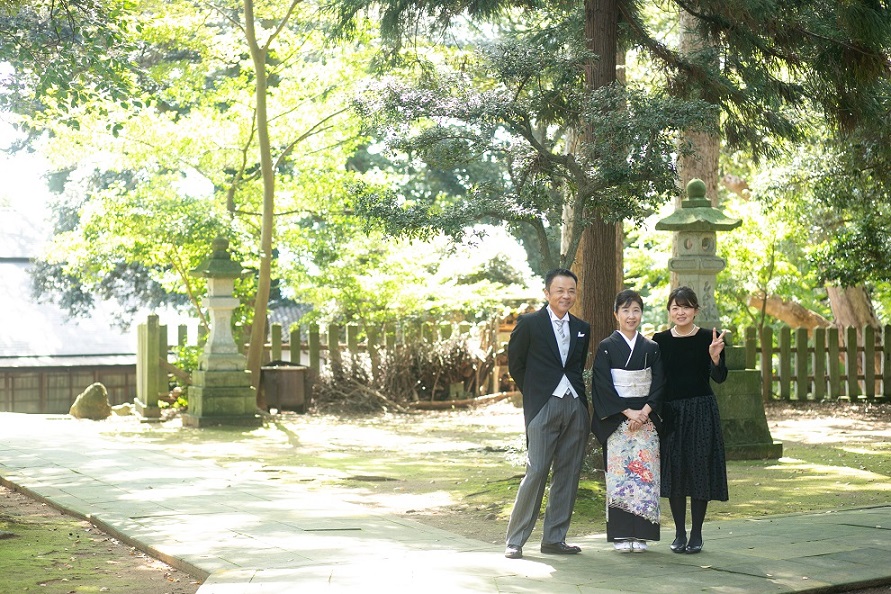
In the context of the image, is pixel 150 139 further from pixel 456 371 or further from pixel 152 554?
pixel 152 554

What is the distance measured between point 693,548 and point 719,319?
5.63 meters

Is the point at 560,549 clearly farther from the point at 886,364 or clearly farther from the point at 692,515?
the point at 886,364

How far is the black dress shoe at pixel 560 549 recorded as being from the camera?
20.0 ft

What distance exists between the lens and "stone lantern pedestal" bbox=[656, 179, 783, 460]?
11406 millimetres

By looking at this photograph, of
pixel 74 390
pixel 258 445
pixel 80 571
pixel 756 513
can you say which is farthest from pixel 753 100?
pixel 74 390

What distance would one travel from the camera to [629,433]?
6.13 metres

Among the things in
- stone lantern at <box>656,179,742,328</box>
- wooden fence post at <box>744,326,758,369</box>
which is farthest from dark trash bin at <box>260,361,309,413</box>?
stone lantern at <box>656,179,742,328</box>

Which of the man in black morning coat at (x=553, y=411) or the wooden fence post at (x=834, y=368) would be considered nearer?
the man in black morning coat at (x=553, y=411)

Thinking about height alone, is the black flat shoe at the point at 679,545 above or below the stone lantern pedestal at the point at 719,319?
below

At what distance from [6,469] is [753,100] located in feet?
25.3

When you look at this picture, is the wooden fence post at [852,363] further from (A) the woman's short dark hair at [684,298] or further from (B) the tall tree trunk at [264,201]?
(A) the woman's short dark hair at [684,298]

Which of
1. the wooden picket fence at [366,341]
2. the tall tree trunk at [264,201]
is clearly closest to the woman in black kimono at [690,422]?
the tall tree trunk at [264,201]

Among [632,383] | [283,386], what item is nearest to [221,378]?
[283,386]

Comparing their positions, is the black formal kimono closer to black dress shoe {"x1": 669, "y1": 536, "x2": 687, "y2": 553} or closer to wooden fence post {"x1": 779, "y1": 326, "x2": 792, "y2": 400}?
black dress shoe {"x1": 669, "y1": 536, "x2": 687, "y2": 553}
